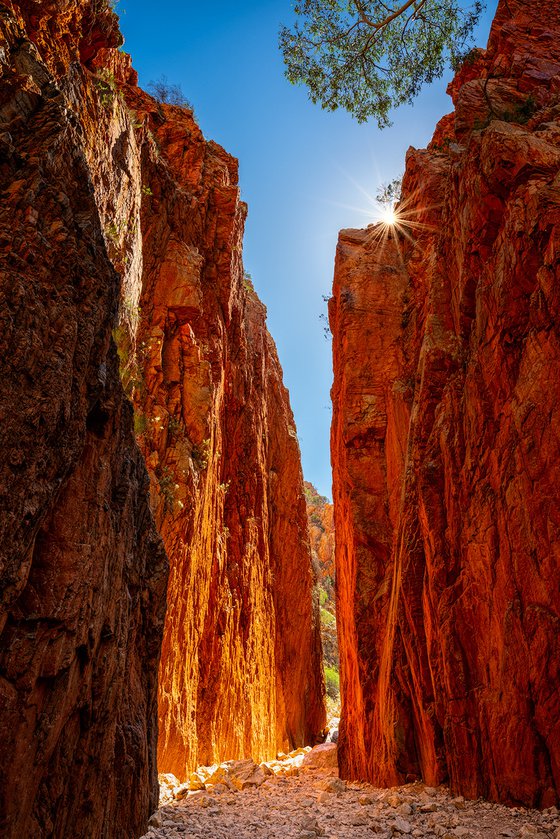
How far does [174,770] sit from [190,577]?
4838 millimetres

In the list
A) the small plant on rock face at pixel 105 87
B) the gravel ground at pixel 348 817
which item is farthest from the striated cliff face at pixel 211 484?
the small plant on rock face at pixel 105 87

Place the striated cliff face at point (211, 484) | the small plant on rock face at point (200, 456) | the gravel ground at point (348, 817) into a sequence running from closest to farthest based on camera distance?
the gravel ground at point (348, 817)
the striated cliff face at point (211, 484)
the small plant on rock face at point (200, 456)

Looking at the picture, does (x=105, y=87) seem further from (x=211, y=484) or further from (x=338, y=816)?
(x=338, y=816)

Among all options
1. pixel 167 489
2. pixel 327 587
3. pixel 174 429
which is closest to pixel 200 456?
pixel 174 429

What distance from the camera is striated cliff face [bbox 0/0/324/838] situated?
440 cm

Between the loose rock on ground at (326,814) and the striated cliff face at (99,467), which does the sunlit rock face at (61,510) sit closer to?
the striated cliff face at (99,467)

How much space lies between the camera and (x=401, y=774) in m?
11.0

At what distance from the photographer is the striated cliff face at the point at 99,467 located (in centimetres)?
440

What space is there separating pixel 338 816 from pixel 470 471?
687 cm

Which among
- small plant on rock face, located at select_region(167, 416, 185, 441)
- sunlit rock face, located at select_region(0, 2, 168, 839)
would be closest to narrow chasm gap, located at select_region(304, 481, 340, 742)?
small plant on rock face, located at select_region(167, 416, 185, 441)

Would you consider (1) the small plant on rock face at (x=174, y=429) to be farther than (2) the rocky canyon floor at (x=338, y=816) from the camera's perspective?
Yes

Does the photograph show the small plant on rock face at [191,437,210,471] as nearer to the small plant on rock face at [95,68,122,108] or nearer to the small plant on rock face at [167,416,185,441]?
the small plant on rock face at [167,416,185,441]

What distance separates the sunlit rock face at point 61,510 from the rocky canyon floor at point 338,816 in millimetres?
1182

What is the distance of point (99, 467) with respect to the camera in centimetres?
584
